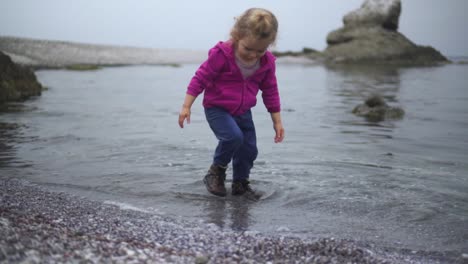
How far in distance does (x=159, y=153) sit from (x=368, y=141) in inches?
143

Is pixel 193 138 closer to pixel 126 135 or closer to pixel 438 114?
pixel 126 135

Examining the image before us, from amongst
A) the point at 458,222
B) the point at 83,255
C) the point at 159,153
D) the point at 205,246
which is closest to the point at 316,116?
the point at 159,153

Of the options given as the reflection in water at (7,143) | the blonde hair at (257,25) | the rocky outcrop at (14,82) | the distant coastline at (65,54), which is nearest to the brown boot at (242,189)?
the blonde hair at (257,25)

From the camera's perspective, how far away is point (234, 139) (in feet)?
16.8

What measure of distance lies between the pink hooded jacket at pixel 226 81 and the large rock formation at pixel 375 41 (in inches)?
1853

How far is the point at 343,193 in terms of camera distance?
220 inches

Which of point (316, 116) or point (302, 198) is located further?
point (316, 116)

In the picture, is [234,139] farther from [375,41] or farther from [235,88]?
[375,41]

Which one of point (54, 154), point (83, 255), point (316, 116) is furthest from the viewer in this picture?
point (316, 116)

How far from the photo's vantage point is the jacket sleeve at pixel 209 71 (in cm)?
505

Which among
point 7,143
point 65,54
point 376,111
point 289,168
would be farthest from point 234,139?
point 65,54

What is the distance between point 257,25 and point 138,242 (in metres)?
2.29

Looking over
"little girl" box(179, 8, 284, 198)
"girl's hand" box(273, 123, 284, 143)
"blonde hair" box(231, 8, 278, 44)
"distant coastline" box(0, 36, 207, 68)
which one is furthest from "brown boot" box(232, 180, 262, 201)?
"distant coastline" box(0, 36, 207, 68)

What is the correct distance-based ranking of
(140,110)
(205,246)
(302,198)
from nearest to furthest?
(205,246) < (302,198) < (140,110)
